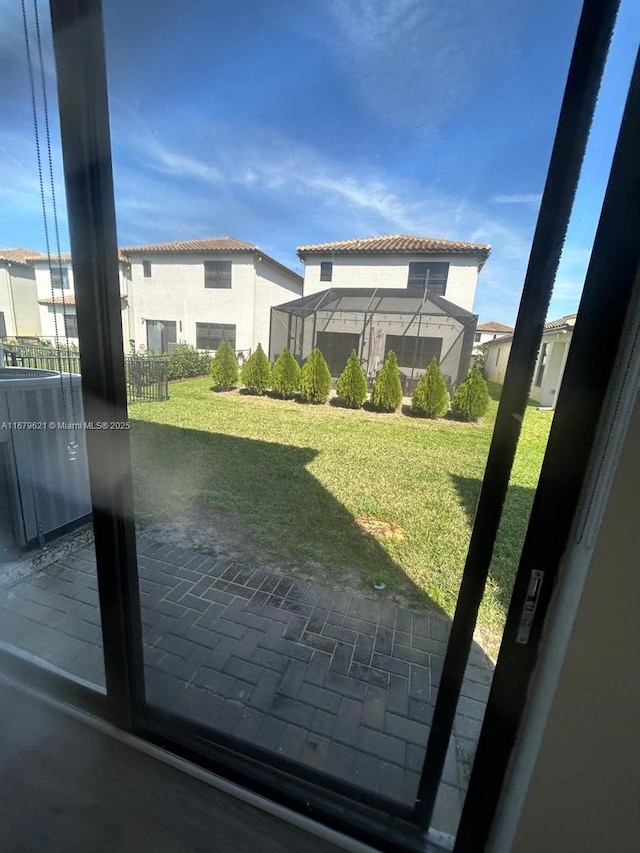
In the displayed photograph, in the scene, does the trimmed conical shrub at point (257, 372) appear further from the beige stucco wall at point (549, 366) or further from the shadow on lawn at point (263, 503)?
the beige stucco wall at point (549, 366)

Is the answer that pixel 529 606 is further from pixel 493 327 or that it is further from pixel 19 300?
pixel 19 300

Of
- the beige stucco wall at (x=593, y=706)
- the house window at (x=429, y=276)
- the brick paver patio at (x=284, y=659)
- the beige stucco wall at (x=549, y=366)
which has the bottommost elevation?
the brick paver patio at (x=284, y=659)

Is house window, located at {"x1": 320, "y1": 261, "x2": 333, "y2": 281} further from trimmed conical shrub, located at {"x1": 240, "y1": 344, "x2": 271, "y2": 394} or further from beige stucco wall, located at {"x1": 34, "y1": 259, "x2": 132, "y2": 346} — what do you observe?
trimmed conical shrub, located at {"x1": 240, "y1": 344, "x2": 271, "y2": 394}

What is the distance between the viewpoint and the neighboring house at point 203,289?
146cm

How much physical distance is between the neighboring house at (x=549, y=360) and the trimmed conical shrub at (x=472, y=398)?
12cm

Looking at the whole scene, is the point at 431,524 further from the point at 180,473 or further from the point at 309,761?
the point at 180,473

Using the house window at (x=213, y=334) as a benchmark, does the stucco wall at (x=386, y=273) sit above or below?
above

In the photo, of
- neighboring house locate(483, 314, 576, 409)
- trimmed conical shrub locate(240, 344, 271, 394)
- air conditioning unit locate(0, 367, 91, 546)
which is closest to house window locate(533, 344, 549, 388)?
neighboring house locate(483, 314, 576, 409)

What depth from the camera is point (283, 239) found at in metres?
1.25

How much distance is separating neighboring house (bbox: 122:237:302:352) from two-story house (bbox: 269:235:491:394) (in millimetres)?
213

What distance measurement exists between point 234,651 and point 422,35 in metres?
2.18

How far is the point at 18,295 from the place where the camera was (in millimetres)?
1602

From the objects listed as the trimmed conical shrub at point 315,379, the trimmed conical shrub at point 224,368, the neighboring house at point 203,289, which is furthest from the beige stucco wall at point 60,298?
the trimmed conical shrub at point 224,368

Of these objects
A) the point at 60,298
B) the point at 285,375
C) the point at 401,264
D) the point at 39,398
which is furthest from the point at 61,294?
the point at 285,375
